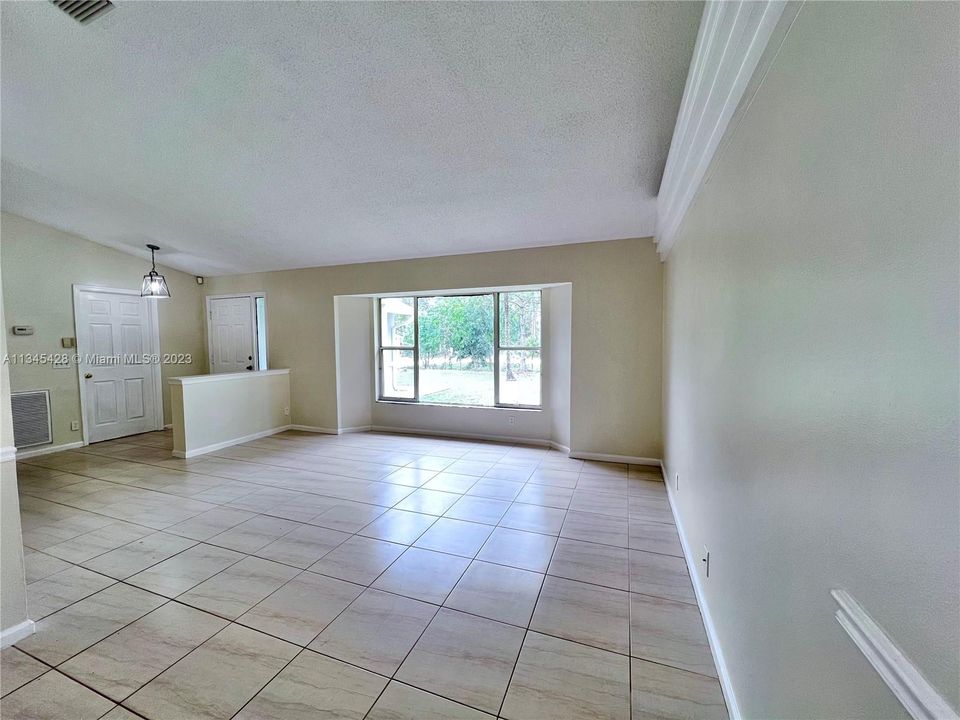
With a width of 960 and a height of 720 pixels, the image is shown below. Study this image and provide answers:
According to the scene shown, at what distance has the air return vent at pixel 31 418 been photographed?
4.30 metres

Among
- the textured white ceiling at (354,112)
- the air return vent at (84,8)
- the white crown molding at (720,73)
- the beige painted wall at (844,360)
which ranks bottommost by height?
the beige painted wall at (844,360)

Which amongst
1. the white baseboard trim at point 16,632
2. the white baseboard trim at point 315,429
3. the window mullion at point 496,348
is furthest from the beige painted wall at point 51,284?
the window mullion at point 496,348

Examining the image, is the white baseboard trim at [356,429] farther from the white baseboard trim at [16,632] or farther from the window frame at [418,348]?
the white baseboard trim at [16,632]

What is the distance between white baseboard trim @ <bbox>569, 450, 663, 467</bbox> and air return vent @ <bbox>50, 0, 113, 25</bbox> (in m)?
4.55

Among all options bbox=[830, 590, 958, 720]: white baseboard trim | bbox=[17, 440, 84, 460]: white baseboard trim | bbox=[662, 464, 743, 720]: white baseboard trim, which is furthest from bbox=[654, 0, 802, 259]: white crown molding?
bbox=[17, 440, 84, 460]: white baseboard trim

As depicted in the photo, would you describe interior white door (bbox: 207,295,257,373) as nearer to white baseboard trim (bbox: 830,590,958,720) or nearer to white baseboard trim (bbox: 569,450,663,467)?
white baseboard trim (bbox: 569,450,663,467)

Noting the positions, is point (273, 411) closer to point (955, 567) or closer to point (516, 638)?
point (516, 638)

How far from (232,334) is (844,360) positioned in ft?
23.3

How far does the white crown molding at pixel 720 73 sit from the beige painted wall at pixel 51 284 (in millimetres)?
6646

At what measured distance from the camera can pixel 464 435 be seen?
5.10 meters

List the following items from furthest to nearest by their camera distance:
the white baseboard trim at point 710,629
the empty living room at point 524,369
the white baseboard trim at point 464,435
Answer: the white baseboard trim at point 464,435, the white baseboard trim at point 710,629, the empty living room at point 524,369

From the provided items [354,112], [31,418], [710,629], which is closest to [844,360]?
[710,629]

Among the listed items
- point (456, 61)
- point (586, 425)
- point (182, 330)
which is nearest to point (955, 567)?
point (456, 61)

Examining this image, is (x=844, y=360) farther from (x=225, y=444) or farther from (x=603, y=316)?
(x=225, y=444)
